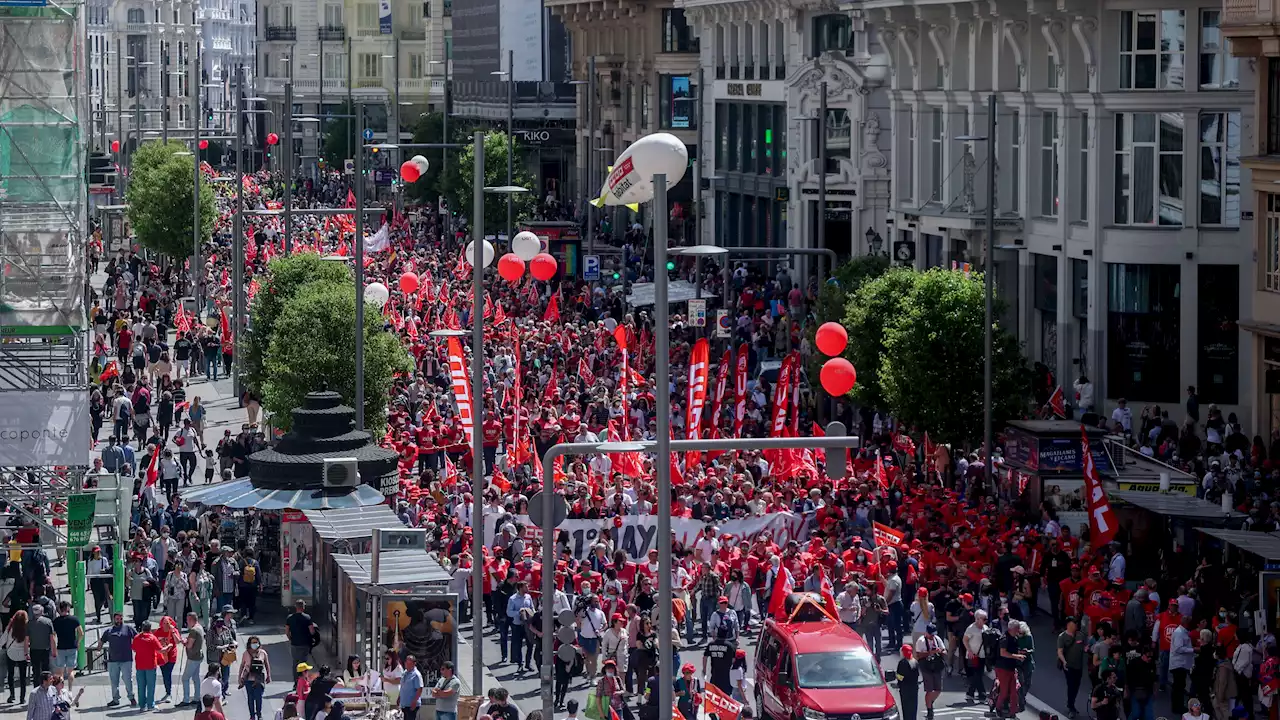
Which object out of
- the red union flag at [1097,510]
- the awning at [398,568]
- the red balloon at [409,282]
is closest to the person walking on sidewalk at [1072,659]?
the red union flag at [1097,510]

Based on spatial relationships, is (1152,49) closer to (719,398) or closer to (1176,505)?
(719,398)

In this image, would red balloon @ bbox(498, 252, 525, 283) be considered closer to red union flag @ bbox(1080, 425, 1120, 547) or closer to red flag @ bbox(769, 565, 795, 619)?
red union flag @ bbox(1080, 425, 1120, 547)

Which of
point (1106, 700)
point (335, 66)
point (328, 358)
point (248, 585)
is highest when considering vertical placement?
point (335, 66)

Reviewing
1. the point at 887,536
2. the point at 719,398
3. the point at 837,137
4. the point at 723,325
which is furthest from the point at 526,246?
the point at 837,137

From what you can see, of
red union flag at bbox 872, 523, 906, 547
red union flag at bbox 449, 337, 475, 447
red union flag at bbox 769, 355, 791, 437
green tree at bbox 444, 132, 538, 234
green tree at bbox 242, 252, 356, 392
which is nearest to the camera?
red union flag at bbox 872, 523, 906, 547

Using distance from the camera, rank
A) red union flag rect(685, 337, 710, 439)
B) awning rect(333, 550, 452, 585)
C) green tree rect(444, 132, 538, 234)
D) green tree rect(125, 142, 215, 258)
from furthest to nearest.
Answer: green tree rect(444, 132, 538, 234)
green tree rect(125, 142, 215, 258)
red union flag rect(685, 337, 710, 439)
awning rect(333, 550, 452, 585)

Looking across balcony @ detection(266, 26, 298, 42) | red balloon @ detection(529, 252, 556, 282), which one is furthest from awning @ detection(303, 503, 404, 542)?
balcony @ detection(266, 26, 298, 42)
